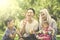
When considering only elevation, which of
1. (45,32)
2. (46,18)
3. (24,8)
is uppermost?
(24,8)

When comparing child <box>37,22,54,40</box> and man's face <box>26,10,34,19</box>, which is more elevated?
man's face <box>26,10,34,19</box>

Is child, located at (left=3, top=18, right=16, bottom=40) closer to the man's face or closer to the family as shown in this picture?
the family

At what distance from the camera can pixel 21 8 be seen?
4.09m

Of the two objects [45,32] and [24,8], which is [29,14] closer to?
[24,8]

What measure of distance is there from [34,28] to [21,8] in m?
0.28

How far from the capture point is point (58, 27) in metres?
4.07

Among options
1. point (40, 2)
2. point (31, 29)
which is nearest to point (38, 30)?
point (31, 29)

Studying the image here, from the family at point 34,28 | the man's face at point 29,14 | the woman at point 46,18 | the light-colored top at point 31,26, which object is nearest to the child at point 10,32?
the family at point 34,28

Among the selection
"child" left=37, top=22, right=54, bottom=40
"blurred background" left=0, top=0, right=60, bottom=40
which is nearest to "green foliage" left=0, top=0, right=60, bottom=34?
"blurred background" left=0, top=0, right=60, bottom=40

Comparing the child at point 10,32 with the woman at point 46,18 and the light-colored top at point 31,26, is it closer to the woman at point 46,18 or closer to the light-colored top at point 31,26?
the light-colored top at point 31,26

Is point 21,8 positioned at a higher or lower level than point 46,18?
higher

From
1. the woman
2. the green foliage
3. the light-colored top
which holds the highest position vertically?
the green foliage

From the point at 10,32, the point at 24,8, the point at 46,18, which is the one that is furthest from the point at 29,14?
the point at 10,32

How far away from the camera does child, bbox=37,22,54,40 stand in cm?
Answer: 405
